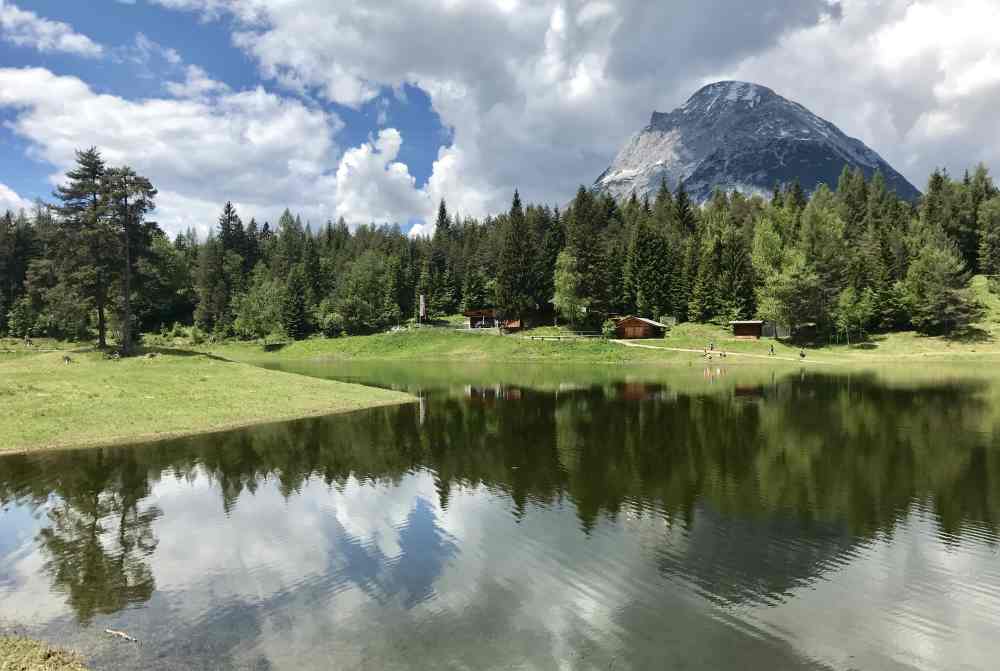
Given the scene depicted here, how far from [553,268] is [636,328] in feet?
84.7

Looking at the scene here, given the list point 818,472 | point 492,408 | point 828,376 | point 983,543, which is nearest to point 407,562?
point 983,543

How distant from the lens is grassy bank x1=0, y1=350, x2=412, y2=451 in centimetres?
3119

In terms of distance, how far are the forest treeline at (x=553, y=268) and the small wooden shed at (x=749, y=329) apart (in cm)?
211

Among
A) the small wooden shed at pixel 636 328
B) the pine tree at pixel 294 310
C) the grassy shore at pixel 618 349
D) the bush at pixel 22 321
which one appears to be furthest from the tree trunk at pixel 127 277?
the small wooden shed at pixel 636 328

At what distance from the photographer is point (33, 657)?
10523mm

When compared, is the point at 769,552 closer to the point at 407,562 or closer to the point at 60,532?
the point at 407,562

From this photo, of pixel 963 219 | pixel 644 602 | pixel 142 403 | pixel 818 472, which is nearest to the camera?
pixel 644 602

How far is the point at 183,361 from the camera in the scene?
57906 millimetres

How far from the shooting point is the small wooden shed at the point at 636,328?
361 ft

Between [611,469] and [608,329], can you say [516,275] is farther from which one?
[611,469]

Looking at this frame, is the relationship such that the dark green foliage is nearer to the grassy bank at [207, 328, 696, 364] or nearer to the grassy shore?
the grassy shore

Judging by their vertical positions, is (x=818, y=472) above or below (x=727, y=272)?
below

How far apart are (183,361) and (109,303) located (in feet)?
58.6

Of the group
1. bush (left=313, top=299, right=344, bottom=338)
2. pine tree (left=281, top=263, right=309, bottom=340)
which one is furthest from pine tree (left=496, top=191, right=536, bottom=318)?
pine tree (left=281, top=263, right=309, bottom=340)
